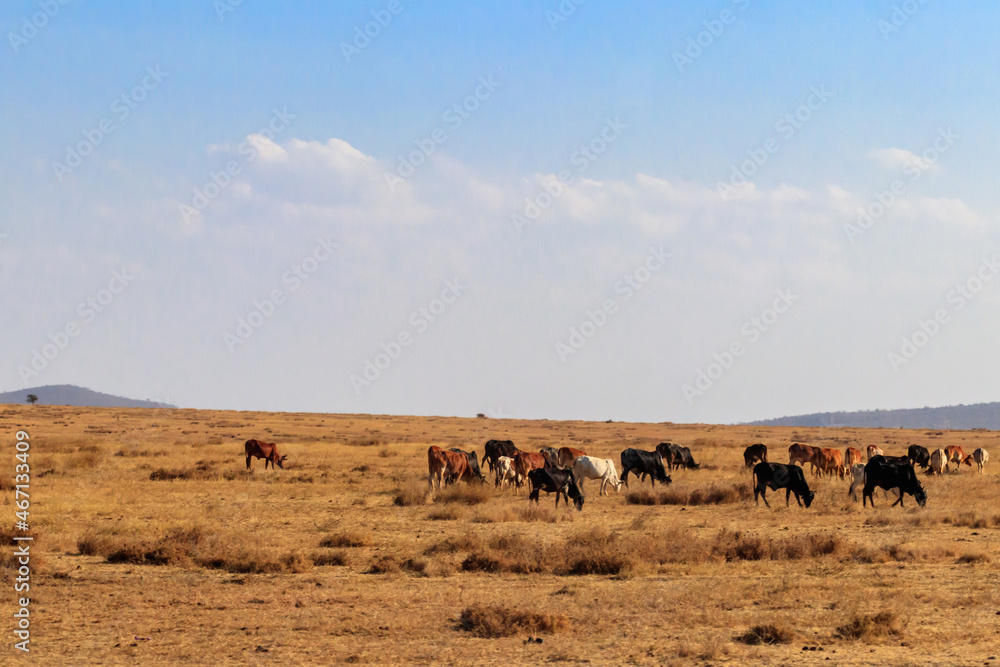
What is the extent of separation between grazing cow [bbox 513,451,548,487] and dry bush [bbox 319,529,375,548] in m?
10.0

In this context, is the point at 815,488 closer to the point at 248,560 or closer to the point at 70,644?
the point at 248,560

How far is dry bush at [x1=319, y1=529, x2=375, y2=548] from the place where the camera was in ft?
55.0

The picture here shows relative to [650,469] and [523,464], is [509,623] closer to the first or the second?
[523,464]

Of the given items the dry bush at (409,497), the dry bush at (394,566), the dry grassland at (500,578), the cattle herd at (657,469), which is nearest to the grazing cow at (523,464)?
the cattle herd at (657,469)

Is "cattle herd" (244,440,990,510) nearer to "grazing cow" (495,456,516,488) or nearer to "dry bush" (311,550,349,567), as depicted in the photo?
"grazing cow" (495,456,516,488)

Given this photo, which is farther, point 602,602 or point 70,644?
point 602,602

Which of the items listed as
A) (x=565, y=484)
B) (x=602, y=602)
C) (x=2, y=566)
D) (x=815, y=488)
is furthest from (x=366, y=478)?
(x=602, y=602)

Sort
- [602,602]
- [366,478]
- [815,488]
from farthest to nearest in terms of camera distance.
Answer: [366,478] < [815,488] < [602,602]

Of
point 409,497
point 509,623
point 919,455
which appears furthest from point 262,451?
point 919,455

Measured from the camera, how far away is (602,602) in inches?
481

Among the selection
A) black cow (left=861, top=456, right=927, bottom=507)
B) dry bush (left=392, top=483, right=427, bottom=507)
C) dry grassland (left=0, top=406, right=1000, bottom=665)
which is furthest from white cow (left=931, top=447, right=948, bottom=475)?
dry bush (left=392, top=483, right=427, bottom=507)

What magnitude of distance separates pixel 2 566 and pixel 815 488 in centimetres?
2190

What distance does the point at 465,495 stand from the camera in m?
23.9

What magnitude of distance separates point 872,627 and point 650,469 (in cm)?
1776
